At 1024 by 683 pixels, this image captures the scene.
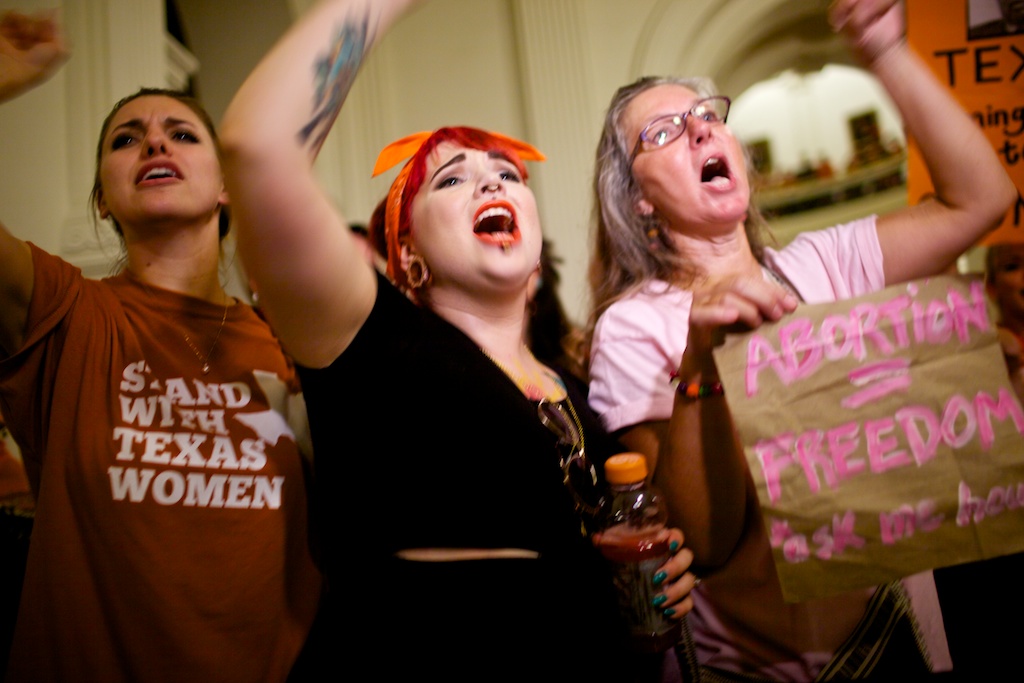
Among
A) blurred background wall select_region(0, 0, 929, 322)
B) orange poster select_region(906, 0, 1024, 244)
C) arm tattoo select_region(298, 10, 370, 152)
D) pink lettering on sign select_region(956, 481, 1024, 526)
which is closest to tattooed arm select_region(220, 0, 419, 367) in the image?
arm tattoo select_region(298, 10, 370, 152)

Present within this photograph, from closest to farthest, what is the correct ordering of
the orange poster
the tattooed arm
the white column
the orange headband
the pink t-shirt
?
the tattooed arm < the pink t-shirt < the orange headband < the orange poster < the white column

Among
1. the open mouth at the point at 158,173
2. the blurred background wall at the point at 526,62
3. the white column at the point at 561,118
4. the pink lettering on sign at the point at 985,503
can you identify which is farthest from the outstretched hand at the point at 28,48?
the white column at the point at 561,118

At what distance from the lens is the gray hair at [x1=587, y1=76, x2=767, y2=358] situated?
120 centimetres

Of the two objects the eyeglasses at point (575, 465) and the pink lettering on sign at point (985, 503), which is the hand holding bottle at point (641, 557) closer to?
the eyeglasses at point (575, 465)

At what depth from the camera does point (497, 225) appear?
1077 millimetres

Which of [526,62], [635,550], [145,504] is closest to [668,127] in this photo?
[635,550]

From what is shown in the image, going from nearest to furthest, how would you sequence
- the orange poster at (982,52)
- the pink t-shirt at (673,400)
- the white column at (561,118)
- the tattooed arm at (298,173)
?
the tattooed arm at (298,173), the pink t-shirt at (673,400), the orange poster at (982,52), the white column at (561,118)

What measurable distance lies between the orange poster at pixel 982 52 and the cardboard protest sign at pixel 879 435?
76 centimetres

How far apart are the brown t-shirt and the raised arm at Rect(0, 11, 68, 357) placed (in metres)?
0.02

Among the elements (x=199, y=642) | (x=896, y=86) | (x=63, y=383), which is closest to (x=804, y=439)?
(x=896, y=86)

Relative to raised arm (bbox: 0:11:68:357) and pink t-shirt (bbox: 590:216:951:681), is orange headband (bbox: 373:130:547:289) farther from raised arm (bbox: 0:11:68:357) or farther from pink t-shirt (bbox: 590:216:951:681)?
raised arm (bbox: 0:11:68:357)

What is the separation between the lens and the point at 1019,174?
54.7 inches

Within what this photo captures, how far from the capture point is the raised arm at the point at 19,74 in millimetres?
954

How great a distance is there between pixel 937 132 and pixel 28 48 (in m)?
1.37
